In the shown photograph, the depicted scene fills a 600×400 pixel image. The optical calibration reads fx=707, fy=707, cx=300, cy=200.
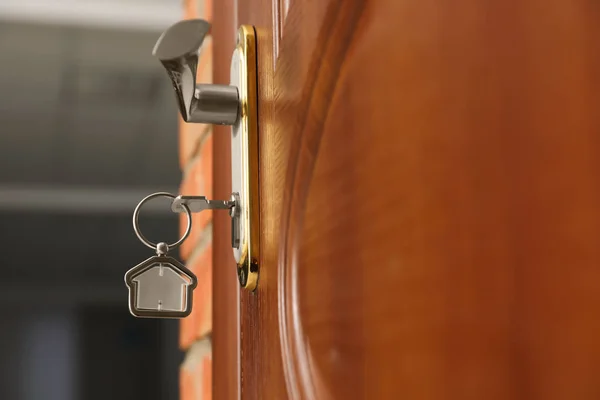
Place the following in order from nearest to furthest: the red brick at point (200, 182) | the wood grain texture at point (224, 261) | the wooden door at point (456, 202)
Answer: the wooden door at point (456, 202), the wood grain texture at point (224, 261), the red brick at point (200, 182)

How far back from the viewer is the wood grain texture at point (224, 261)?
0.42 meters

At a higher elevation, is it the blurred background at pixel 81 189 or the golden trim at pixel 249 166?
the blurred background at pixel 81 189

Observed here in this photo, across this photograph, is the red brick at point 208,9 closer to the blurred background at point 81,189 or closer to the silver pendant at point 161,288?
the silver pendant at point 161,288

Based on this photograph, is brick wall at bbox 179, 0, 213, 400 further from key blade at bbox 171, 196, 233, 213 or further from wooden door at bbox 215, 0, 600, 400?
wooden door at bbox 215, 0, 600, 400

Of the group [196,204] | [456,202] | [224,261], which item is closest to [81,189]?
[224,261]

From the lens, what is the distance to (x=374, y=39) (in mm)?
205

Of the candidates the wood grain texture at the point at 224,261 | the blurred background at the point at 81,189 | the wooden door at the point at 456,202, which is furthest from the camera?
the blurred background at the point at 81,189

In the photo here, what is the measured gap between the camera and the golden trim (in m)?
0.31

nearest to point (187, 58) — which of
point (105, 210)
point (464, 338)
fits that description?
point (464, 338)

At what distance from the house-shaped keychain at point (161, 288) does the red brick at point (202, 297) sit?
0.60ft

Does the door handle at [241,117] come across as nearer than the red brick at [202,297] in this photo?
Yes

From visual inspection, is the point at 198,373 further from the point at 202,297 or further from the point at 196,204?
the point at 196,204

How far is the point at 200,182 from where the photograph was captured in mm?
565

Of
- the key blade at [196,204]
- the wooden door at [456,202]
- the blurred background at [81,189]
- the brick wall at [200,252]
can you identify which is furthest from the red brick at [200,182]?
the blurred background at [81,189]
